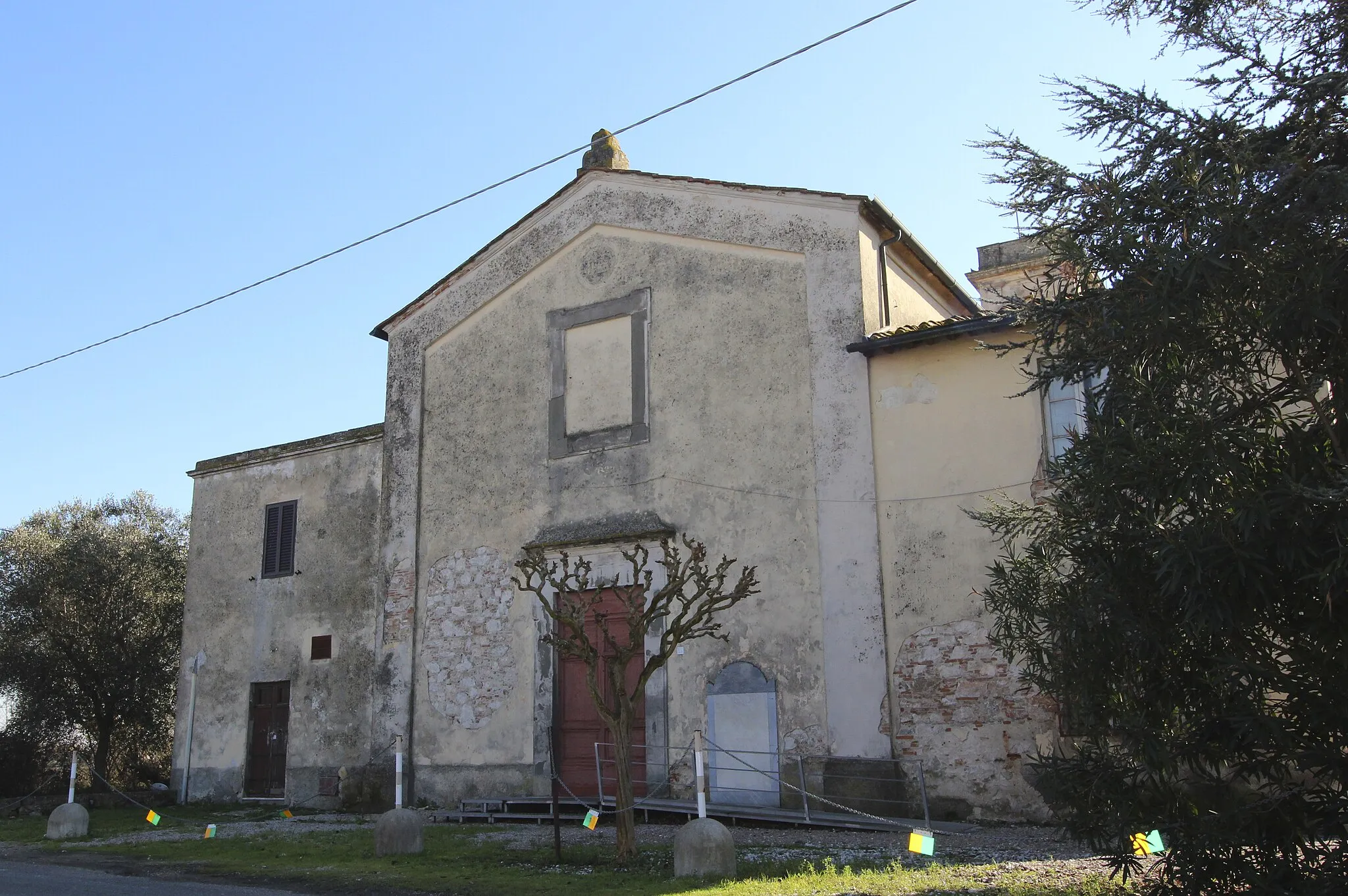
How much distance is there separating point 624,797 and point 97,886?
4.48 meters

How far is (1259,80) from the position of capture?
22.0ft

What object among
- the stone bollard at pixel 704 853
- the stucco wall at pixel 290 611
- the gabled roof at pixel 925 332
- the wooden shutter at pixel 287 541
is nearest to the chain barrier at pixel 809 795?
the stone bollard at pixel 704 853

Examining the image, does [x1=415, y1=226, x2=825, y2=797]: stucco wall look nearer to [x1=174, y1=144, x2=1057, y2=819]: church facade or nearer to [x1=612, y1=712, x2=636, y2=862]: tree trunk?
[x1=174, y1=144, x2=1057, y2=819]: church facade

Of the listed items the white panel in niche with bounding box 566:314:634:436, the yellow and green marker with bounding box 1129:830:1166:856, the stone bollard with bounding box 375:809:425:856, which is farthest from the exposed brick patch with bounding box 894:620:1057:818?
the stone bollard with bounding box 375:809:425:856

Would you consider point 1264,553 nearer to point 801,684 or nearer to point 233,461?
point 801,684

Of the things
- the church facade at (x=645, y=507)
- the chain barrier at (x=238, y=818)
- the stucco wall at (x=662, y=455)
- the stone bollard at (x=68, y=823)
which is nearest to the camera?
the church facade at (x=645, y=507)

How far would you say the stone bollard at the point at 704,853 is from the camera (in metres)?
8.47

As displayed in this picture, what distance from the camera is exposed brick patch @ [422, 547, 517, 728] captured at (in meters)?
15.3

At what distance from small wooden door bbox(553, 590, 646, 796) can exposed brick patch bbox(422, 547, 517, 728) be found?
2.76ft

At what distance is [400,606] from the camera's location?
16.3 meters

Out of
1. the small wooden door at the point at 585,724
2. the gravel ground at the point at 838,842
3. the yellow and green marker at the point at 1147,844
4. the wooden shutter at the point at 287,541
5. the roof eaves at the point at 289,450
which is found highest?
the roof eaves at the point at 289,450

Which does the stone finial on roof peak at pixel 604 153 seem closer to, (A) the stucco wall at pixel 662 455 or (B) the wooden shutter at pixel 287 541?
(A) the stucco wall at pixel 662 455

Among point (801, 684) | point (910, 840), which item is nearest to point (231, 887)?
point (910, 840)

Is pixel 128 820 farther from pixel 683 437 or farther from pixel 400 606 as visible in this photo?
pixel 683 437
